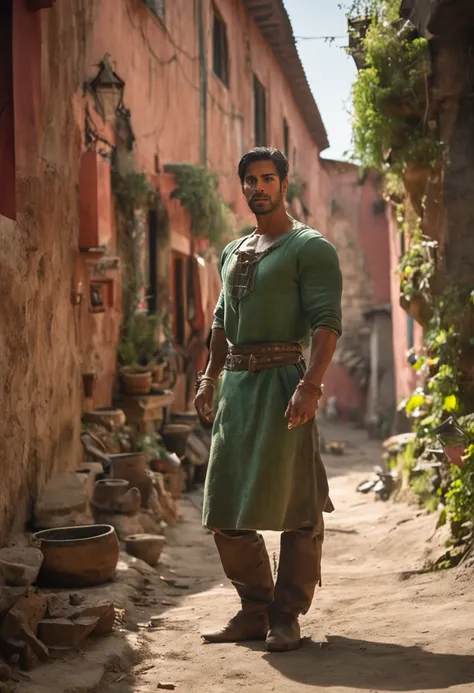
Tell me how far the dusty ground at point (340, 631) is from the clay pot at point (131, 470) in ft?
1.96

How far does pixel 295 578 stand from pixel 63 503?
6.86 ft

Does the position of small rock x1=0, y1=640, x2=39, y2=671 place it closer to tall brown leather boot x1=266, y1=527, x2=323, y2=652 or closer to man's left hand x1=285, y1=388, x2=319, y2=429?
tall brown leather boot x1=266, y1=527, x2=323, y2=652

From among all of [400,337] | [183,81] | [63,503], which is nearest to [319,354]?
[63,503]

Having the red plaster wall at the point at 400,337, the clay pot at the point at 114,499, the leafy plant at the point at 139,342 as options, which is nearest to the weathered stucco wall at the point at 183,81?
the leafy plant at the point at 139,342

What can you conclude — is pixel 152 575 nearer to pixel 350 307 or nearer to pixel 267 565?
pixel 267 565

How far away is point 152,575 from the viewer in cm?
548

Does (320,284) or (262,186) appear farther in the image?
(262,186)

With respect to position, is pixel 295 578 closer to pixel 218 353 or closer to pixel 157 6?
pixel 218 353

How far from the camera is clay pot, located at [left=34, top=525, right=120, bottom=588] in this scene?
4.55 metres

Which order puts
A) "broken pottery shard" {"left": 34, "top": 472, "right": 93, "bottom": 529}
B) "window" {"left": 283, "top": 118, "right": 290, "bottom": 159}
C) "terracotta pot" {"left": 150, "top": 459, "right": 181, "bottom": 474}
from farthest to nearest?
"window" {"left": 283, "top": 118, "right": 290, "bottom": 159}
"terracotta pot" {"left": 150, "top": 459, "right": 181, "bottom": 474}
"broken pottery shard" {"left": 34, "top": 472, "right": 93, "bottom": 529}

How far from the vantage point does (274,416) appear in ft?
12.0

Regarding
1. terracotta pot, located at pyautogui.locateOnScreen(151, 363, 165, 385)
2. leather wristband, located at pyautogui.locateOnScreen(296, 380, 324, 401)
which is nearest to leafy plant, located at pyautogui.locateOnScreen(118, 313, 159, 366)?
terracotta pot, located at pyautogui.locateOnScreen(151, 363, 165, 385)

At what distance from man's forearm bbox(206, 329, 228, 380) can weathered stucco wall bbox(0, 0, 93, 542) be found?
1.28 meters

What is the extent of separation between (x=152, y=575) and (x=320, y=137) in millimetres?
19814
